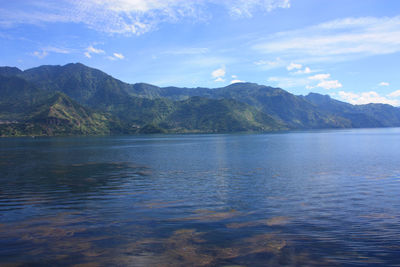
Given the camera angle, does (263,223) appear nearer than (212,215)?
Yes

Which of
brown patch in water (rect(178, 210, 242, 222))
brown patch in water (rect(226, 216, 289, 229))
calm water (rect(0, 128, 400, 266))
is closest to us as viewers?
calm water (rect(0, 128, 400, 266))

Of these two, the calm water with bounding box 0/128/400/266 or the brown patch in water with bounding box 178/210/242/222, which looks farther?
the brown patch in water with bounding box 178/210/242/222

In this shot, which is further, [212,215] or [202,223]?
[212,215]

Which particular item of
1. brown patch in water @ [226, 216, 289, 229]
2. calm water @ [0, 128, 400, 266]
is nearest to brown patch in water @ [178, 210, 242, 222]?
calm water @ [0, 128, 400, 266]

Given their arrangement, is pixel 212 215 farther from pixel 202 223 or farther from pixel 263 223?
pixel 263 223

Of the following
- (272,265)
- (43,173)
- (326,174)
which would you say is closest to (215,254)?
(272,265)

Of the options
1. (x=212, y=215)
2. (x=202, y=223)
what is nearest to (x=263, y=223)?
(x=212, y=215)

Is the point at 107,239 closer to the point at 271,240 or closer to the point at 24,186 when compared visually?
the point at 271,240

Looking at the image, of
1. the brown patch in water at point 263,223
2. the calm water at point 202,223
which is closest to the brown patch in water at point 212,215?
the calm water at point 202,223

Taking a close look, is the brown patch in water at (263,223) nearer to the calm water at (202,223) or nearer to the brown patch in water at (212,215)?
the calm water at (202,223)

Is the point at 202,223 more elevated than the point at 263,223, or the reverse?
the point at 202,223

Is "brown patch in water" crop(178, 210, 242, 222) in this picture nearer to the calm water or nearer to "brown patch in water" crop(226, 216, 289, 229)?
→ the calm water

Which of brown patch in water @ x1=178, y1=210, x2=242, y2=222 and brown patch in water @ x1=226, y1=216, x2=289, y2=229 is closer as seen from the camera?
brown patch in water @ x1=226, y1=216, x2=289, y2=229

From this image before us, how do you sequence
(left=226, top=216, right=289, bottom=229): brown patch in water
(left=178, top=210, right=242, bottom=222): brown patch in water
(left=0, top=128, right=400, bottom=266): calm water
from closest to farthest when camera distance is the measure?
(left=0, top=128, right=400, bottom=266): calm water, (left=226, top=216, right=289, bottom=229): brown patch in water, (left=178, top=210, right=242, bottom=222): brown patch in water
